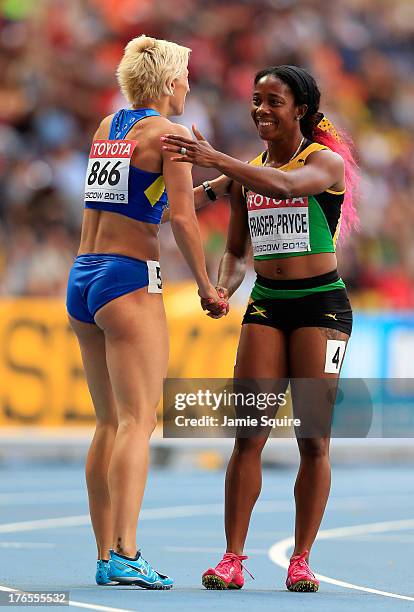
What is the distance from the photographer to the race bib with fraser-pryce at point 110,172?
248 inches

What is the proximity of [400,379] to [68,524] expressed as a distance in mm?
5998

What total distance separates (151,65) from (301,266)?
1150 millimetres

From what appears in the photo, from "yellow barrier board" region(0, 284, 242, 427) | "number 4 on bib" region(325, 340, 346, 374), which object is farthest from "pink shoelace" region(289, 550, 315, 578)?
"yellow barrier board" region(0, 284, 242, 427)

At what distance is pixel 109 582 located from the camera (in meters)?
6.32

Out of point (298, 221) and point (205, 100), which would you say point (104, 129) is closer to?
point (298, 221)

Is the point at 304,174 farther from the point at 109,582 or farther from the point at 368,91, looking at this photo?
the point at 368,91

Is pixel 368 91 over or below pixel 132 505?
over

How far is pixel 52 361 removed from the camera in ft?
49.7

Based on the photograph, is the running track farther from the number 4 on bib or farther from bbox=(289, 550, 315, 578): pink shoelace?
the number 4 on bib

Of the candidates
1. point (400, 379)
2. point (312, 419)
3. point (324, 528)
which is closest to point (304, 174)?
point (312, 419)

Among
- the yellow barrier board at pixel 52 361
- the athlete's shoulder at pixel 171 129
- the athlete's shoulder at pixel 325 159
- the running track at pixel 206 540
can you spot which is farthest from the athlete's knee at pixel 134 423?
the yellow barrier board at pixel 52 361

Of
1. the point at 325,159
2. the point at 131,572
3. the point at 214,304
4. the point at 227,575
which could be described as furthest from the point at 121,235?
the point at 227,575

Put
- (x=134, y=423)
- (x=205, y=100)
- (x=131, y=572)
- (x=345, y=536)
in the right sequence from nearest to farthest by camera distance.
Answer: (x=131, y=572) → (x=134, y=423) → (x=345, y=536) → (x=205, y=100)

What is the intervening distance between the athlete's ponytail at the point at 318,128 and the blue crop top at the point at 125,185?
63 cm
